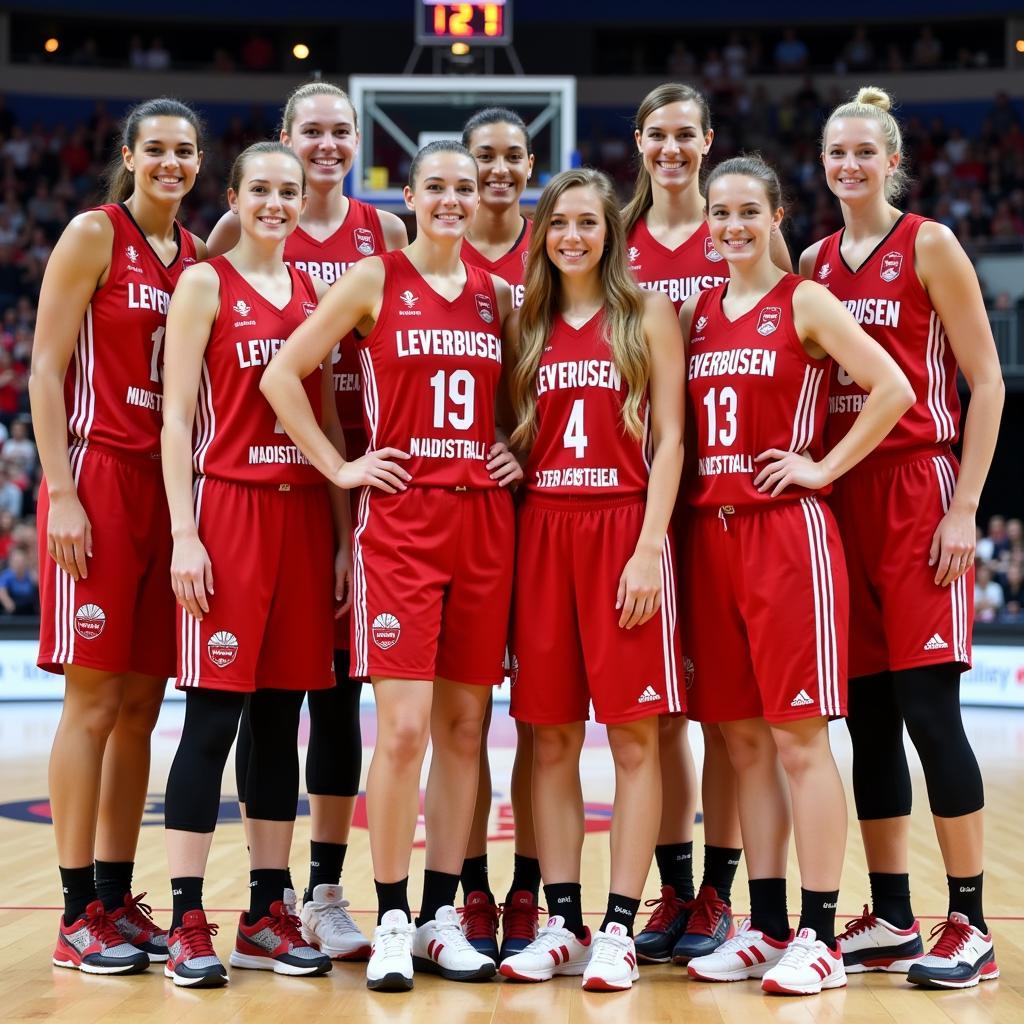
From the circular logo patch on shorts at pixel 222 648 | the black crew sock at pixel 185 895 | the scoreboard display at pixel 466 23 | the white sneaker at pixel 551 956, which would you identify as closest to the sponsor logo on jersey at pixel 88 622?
the circular logo patch on shorts at pixel 222 648

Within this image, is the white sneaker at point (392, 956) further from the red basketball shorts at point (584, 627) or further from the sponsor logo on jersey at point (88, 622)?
the sponsor logo on jersey at point (88, 622)

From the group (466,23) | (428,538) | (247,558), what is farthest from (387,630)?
(466,23)

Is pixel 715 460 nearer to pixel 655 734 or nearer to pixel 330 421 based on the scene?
pixel 655 734

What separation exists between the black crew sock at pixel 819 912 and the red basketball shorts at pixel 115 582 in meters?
1.93

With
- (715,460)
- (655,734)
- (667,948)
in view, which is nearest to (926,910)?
(667,948)

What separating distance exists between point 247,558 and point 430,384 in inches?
27.6

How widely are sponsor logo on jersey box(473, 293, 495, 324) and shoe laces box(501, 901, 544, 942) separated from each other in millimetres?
1717

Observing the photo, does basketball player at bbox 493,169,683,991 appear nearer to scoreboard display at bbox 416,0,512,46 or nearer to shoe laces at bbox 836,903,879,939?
shoe laces at bbox 836,903,879,939

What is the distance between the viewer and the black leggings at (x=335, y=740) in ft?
14.4

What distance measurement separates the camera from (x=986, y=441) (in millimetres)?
4078

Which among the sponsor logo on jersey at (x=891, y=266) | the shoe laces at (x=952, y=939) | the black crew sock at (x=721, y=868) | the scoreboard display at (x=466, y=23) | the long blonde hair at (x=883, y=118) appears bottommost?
the shoe laces at (x=952, y=939)

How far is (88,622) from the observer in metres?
3.94

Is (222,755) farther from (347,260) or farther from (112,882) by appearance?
(347,260)

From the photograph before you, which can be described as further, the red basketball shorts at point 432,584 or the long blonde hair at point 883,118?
the long blonde hair at point 883,118
